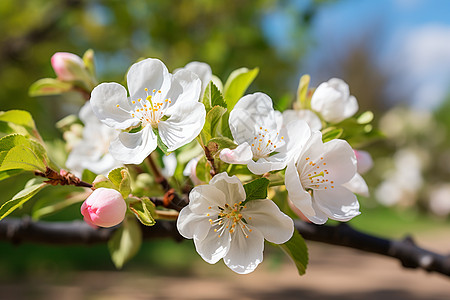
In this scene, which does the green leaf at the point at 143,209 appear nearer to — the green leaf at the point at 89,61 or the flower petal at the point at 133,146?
the flower petal at the point at 133,146

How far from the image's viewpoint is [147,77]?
481mm

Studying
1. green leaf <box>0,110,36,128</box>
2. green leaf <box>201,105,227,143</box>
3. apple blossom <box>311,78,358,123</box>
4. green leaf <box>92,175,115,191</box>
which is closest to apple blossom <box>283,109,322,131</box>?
apple blossom <box>311,78,358,123</box>

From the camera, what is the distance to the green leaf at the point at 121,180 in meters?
0.44

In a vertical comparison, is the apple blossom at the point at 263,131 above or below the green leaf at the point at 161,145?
above

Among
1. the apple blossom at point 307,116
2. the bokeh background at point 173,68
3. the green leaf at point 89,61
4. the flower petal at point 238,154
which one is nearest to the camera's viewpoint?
the flower petal at point 238,154

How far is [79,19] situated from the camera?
371cm

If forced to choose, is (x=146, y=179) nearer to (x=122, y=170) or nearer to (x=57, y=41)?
(x=122, y=170)

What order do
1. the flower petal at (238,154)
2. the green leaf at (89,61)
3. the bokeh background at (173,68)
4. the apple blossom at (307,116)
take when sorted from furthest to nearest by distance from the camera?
the bokeh background at (173,68)
the green leaf at (89,61)
the apple blossom at (307,116)
the flower petal at (238,154)

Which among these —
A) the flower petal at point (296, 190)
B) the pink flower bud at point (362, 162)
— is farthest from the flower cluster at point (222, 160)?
the pink flower bud at point (362, 162)

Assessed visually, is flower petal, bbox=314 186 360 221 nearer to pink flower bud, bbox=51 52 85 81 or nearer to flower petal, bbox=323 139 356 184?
flower petal, bbox=323 139 356 184

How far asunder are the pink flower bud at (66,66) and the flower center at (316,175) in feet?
1.16

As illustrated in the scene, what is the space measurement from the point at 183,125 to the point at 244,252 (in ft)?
0.48

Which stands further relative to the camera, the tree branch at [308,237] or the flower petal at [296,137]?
the tree branch at [308,237]

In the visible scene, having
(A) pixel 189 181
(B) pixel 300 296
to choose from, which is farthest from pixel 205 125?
(B) pixel 300 296
